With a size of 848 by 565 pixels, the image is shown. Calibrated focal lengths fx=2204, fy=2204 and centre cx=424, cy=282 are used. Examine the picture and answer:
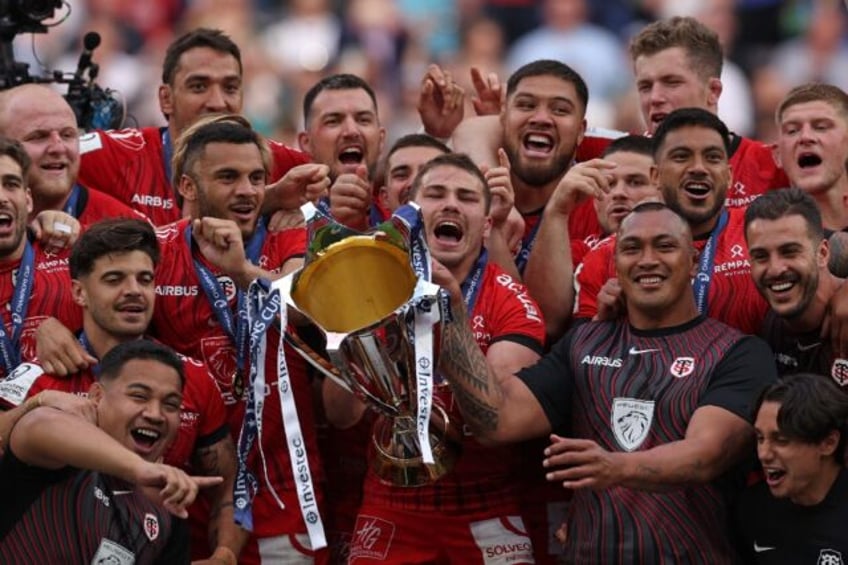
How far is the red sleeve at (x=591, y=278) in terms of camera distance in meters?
8.27

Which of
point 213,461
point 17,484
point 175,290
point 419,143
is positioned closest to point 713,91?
point 419,143

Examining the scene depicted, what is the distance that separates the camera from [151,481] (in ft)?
23.0

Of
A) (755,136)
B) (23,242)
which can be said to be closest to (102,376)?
(23,242)

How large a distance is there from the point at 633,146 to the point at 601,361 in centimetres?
144

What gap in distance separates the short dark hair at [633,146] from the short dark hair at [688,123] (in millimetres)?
282

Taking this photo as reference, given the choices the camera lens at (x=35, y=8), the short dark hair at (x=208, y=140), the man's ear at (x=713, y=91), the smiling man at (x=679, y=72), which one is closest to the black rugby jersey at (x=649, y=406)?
the short dark hair at (x=208, y=140)

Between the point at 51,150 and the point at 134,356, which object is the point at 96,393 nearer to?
the point at 134,356

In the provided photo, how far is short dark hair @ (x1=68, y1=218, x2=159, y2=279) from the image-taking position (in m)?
7.99

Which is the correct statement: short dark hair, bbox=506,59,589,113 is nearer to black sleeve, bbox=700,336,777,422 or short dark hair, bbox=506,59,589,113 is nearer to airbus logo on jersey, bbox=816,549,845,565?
black sleeve, bbox=700,336,777,422

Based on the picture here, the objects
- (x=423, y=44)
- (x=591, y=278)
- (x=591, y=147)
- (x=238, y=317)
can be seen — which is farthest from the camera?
(x=423, y=44)

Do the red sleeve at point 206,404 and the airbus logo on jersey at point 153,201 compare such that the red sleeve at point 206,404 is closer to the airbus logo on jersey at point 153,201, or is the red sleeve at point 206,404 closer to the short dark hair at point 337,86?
the airbus logo on jersey at point 153,201

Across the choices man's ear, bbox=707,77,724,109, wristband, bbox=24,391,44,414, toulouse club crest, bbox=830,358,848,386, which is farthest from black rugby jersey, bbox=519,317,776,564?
man's ear, bbox=707,77,724,109

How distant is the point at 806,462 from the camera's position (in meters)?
7.22

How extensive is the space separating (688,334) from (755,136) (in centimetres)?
622
